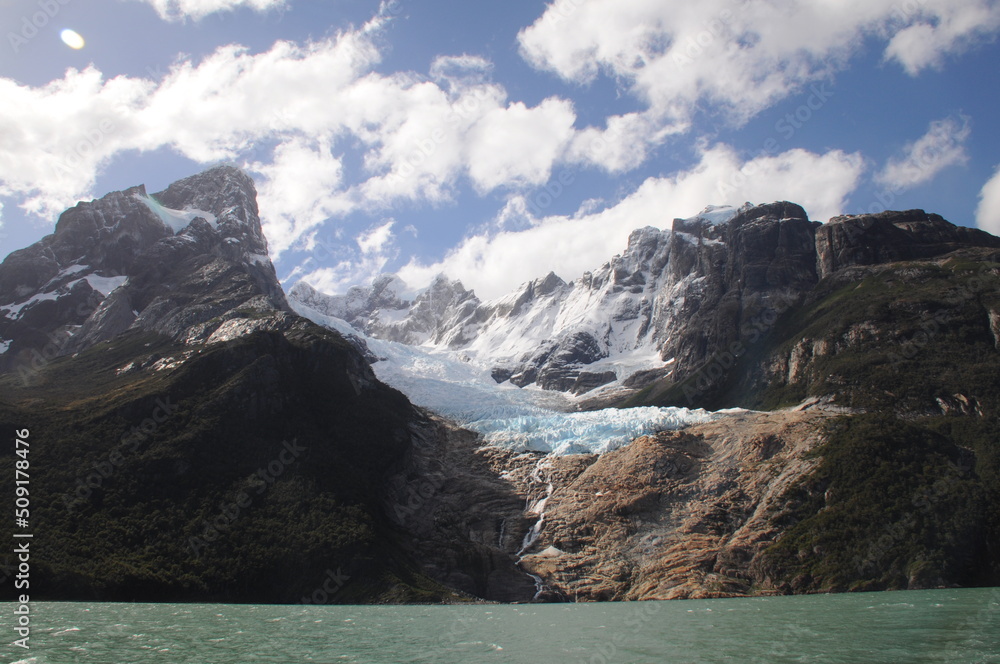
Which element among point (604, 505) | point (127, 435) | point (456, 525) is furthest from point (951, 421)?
point (127, 435)

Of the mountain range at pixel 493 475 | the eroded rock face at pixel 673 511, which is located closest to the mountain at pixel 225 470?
the mountain range at pixel 493 475

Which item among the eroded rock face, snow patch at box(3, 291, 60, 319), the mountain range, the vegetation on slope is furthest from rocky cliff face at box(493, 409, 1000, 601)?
snow patch at box(3, 291, 60, 319)

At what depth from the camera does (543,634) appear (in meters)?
50.7

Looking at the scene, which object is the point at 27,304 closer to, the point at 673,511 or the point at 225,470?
the point at 225,470

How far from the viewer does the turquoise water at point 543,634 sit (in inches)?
1455

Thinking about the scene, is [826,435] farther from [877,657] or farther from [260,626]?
[260,626]

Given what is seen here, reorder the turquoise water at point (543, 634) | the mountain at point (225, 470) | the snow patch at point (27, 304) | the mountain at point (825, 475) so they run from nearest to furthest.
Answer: the turquoise water at point (543, 634)
the mountain at point (825, 475)
the mountain at point (225, 470)
the snow patch at point (27, 304)

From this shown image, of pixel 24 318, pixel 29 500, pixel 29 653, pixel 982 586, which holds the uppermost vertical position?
pixel 24 318

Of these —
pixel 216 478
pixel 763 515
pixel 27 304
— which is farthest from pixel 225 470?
pixel 27 304

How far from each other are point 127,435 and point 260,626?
211 ft

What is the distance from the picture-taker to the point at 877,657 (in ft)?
113

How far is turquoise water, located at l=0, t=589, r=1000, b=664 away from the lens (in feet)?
121

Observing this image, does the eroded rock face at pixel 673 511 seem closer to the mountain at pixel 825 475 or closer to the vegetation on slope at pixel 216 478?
the mountain at pixel 825 475

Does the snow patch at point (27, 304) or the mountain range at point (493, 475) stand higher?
the snow patch at point (27, 304)
